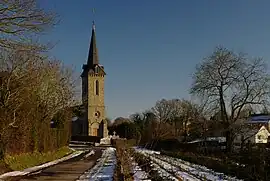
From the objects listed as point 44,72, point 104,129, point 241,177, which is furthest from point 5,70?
point 104,129

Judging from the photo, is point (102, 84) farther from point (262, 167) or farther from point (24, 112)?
point (262, 167)

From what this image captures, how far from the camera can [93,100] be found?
97.9 m

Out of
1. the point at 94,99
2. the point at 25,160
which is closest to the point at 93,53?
the point at 94,99

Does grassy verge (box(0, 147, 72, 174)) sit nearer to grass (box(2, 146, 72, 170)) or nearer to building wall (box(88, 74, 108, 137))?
grass (box(2, 146, 72, 170))

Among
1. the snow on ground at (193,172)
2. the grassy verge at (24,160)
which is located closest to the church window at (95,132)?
the grassy verge at (24,160)

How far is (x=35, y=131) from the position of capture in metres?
29.6

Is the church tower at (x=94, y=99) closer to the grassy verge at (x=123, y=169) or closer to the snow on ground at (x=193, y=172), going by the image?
the grassy verge at (x=123, y=169)

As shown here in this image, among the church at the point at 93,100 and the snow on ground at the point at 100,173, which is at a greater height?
the church at the point at 93,100

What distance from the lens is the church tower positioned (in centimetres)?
9656

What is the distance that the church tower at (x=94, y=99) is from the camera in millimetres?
96562

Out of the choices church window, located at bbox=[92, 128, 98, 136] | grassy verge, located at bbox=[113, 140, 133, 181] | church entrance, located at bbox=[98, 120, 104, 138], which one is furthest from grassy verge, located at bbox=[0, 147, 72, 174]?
church window, located at bbox=[92, 128, 98, 136]

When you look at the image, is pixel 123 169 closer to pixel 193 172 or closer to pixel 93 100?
pixel 193 172

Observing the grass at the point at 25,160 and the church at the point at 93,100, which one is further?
the church at the point at 93,100

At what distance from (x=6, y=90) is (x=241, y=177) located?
523 inches
